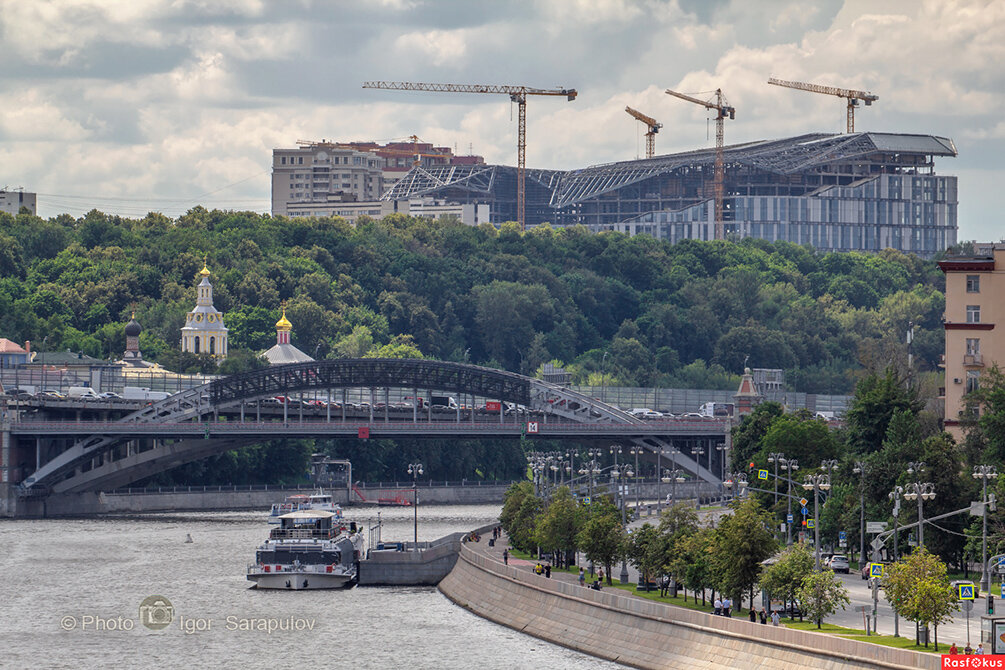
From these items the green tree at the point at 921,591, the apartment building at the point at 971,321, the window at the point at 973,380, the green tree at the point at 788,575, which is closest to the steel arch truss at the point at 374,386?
the apartment building at the point at 971,321

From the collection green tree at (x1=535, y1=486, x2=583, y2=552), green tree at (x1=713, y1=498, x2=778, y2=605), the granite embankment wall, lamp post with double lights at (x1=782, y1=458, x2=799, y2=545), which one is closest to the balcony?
lamp post with double lights at (x1=782, y1=458, x2=799, y2=545)

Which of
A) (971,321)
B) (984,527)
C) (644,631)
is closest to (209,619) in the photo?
(644,631)

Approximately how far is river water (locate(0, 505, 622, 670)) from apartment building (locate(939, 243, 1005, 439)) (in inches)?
1257

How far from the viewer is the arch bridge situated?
17500 cm

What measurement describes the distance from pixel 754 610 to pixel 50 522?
301ft

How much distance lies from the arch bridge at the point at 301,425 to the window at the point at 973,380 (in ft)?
149

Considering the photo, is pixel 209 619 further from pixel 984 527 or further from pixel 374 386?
pixel 374 386

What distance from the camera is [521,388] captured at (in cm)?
19462

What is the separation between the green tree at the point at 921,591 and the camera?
71.9 m

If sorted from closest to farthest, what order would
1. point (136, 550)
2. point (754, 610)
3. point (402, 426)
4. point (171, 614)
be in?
point (754, 610), point (171, 614), point (136, 550), point (402, 426)

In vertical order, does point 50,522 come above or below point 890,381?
below

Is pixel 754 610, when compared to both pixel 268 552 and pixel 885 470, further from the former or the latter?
pixel 268 552

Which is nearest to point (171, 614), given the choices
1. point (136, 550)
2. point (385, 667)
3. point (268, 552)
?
point (268, 552)

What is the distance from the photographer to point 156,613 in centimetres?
11056
